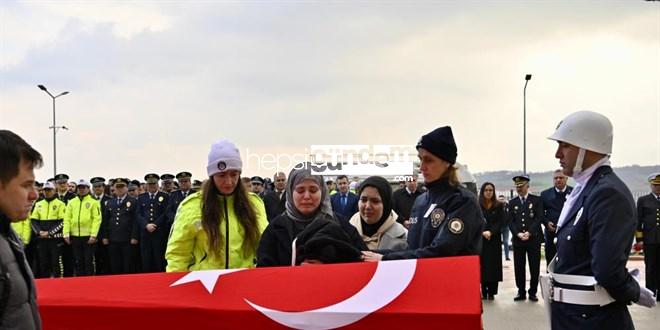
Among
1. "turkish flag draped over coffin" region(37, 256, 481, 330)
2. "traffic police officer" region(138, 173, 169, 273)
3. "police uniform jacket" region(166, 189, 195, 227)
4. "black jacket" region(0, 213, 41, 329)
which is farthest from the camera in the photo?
"traffic police officer" region(138, 173, 169, 273)

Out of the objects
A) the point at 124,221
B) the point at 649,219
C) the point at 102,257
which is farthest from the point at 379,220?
the point at 102,257

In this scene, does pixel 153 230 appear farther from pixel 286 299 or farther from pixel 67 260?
pixel 286 299

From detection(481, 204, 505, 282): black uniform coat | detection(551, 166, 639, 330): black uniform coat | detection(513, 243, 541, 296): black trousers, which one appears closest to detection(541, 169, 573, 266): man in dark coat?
detection(513, 243, 541, 296): black trousers

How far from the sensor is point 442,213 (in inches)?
121

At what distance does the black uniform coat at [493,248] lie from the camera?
27.8 feet

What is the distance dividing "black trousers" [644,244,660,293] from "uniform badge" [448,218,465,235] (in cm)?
677

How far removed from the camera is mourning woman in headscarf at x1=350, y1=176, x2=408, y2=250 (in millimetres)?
3625

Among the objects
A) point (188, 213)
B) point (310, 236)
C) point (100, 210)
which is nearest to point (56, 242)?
point (100, 210)

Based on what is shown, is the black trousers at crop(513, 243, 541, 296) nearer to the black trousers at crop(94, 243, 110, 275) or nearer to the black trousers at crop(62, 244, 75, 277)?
the black trousers at crop(94, 243, 110, 275)

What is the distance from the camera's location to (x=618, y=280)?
2695mm

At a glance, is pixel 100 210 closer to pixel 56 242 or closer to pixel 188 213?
pixel 56 242

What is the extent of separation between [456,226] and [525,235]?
242 inches

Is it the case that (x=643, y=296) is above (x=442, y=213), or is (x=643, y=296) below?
below

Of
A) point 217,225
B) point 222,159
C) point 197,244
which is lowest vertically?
point 197,244
